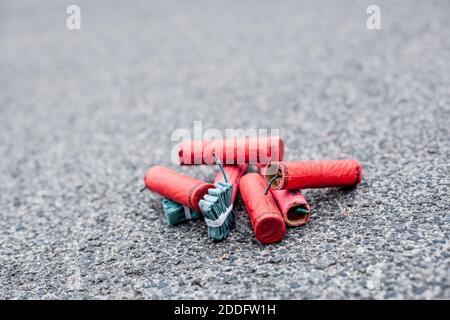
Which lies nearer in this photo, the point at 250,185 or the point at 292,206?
the point at 292,206

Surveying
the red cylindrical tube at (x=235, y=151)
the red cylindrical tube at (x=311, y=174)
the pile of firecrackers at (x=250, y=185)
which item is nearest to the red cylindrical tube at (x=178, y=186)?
the pile of firecrackers at (x=250, y=185)

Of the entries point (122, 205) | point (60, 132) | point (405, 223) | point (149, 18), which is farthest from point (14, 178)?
point (149, 18)

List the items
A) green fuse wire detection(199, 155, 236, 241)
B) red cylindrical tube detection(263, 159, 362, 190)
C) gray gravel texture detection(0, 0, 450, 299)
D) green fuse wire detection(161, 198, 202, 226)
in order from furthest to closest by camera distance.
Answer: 1. green fuse wire detection(161, 198, 202, 226)
2. red cylindrical tube detection(263, 159, 362, 190)
3. green fuse wire detection(199, 155, 236, 241)
4. gray gravel texture detection(0, 0, 450, 299)

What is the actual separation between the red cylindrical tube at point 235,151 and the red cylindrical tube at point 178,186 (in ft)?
0.62

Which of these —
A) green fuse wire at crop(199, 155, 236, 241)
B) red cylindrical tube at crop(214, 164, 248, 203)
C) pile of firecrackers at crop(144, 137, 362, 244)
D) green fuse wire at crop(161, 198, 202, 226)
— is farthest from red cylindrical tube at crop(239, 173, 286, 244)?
green fuse wire at crop(161, 198, 202, 226)

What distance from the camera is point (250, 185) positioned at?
128 inches

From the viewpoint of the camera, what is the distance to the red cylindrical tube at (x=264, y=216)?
2950mm

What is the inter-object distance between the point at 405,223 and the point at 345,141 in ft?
4.96

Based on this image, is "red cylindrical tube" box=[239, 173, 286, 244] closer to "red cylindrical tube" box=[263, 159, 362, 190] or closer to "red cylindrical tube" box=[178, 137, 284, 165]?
"red cylindrical tube" box=[263, 159, 362, 190]

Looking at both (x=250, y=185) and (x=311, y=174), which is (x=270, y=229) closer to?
(x=250, y=185)

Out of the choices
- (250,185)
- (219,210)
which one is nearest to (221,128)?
(250,185)

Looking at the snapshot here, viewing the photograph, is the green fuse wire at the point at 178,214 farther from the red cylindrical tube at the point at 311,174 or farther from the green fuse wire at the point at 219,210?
the red cylindrical tube at the point at 311,174

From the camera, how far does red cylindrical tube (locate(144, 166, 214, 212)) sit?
3.22 meters

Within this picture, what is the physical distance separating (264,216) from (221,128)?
236cm
